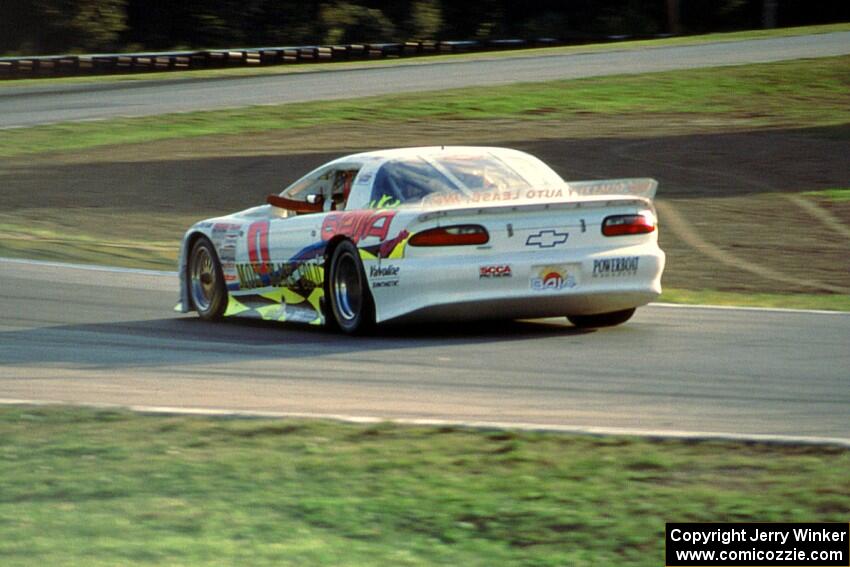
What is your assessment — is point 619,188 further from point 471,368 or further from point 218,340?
point 218,340

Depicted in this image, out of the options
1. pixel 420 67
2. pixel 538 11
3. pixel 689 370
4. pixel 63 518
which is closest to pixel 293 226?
pixel 689 370

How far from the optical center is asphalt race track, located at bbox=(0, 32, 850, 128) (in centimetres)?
3528

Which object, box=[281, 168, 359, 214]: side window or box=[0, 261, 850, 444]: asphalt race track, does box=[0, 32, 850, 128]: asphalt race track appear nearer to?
box=[281, 168, 359, 214]: side window

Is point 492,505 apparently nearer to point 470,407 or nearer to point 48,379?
point 470,407

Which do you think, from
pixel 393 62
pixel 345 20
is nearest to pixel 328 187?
pixel 393 62

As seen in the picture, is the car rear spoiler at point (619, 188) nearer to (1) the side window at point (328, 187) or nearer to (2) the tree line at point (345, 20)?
(1) the side window at point (328, 187)

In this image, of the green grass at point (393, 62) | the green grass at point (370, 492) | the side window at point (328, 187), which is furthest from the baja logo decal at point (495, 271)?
the green grass at point (393, 62)

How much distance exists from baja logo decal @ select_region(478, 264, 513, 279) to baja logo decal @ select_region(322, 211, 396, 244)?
2.17 feet

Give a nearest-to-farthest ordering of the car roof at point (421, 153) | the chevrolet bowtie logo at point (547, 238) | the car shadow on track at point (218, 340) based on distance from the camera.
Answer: the car shadow on track at point (218, 340) < the chevrolet bowtie logo at point (547, 238) < the car roof at point (421, 153)

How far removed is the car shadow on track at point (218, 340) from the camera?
32.1ft

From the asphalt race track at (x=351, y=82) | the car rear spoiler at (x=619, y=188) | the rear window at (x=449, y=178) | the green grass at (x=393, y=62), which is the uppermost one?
the green grass at (x=393, y=62)

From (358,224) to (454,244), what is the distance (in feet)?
2.36

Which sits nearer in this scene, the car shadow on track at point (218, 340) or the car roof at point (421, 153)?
the car shadow on track at point (218, 340)

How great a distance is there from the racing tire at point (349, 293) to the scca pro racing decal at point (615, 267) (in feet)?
4.91
